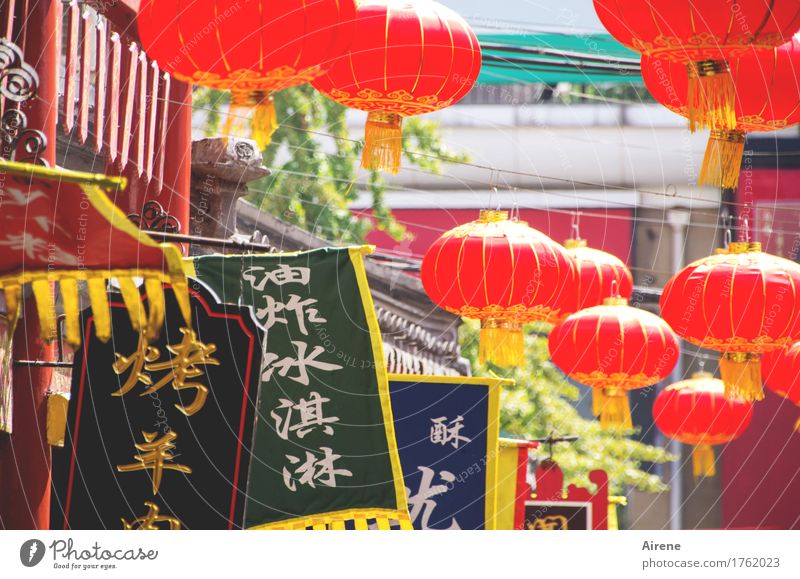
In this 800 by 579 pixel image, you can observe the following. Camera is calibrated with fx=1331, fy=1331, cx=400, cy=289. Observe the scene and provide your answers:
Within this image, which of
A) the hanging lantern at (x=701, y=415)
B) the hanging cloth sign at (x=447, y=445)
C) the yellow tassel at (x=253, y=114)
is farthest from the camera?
the hanging lantern at (x=701, y=415)

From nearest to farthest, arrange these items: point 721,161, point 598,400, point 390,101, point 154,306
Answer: point 154,306 → point 721,161 → point 390,101 → point 598,400

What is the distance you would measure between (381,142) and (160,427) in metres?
1.72

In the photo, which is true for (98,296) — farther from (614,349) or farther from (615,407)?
(615,407)

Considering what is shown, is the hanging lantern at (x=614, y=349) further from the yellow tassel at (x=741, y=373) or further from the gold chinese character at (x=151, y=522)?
the gold chinese character at (x=151, y=522)

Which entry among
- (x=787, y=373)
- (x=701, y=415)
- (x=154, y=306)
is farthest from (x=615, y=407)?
(x=154, y=306)

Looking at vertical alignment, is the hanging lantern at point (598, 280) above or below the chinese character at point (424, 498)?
above

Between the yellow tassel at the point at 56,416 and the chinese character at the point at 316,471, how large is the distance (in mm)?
1210

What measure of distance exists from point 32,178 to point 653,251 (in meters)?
24.5

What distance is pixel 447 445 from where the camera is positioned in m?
8.27

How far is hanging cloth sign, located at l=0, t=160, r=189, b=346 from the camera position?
168 inches

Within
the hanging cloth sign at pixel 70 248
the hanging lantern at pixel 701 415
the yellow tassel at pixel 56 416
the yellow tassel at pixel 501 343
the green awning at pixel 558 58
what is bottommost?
the hanging lantern at pixel 701 415

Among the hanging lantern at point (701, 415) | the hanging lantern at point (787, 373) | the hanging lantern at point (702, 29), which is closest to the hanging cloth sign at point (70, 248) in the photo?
the hanging lantern at point (702, 29)

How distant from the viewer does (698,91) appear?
17.9 feet

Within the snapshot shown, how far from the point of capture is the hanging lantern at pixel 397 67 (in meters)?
6.06
